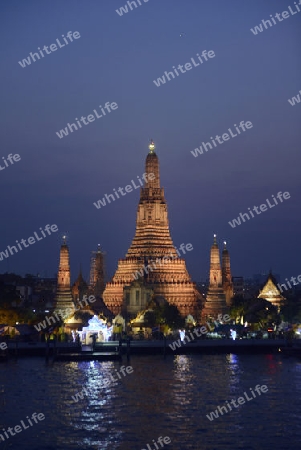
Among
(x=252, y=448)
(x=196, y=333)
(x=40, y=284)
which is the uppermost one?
(x=40, y=284)

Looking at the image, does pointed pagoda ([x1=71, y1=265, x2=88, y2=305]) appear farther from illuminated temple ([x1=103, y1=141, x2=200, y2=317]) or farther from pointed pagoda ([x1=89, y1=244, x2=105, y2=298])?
illuminated temple ([x1=103, y1=141, x2=200, y2=317])

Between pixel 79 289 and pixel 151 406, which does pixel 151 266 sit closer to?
pixel 79 289

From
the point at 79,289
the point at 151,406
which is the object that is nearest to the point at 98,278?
the point at 79,289

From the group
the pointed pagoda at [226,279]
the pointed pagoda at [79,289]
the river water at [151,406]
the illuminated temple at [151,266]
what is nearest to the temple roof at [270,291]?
the pointed pagoda at [226,279]

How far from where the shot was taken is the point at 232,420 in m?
46.8

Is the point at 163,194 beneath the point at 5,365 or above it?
above

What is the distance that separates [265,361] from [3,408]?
31950 millimetres

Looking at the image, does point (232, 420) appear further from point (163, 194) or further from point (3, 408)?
point (163, 194)

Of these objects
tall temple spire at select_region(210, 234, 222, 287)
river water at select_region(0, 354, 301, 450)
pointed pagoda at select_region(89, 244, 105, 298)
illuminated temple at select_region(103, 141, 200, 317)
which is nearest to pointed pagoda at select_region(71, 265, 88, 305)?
pointed pagoda at select_region(89, 244, 105, 298)

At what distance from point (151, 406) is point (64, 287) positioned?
55062 mm

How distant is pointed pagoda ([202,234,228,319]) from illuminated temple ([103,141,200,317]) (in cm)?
169

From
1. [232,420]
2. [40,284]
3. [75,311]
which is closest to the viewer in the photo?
[232,420]

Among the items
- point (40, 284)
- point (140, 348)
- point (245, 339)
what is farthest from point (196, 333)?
point (40, 284)

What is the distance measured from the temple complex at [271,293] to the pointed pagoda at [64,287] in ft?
78.7
